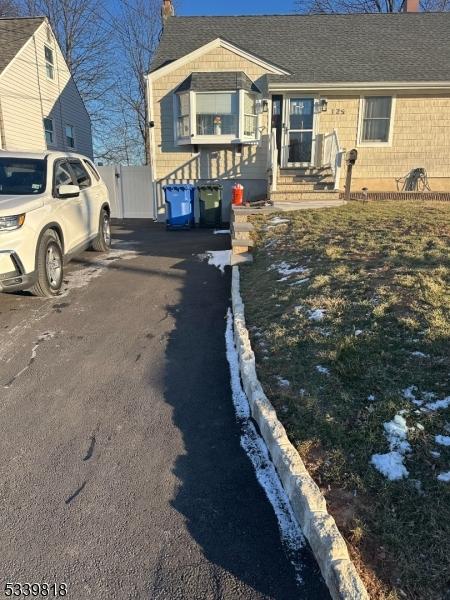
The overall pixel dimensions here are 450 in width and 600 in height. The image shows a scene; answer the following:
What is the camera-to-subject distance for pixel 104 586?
→ 2090 millimetres

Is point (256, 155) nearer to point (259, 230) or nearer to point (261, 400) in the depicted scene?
point (259, 230)

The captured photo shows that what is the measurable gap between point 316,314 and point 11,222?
376 centimetres

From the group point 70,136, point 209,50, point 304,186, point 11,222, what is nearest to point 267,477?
point 11,222

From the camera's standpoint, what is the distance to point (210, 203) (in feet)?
45.0

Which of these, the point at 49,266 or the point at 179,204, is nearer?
the point at 49,266

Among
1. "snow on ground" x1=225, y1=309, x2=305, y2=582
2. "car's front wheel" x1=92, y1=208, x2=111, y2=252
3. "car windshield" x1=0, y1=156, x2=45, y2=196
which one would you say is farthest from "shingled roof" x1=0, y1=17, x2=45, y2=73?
"snow on ground" x1=225, y1=309, x2=305, y2=582

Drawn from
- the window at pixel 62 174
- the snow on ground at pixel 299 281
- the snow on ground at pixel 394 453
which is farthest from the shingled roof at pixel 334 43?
the snow on ground at pixel 394 453

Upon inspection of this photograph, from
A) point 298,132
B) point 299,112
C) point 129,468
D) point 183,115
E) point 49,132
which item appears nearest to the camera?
point 129,468

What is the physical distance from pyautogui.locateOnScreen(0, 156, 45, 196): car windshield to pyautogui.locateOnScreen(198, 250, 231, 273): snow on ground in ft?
11.0

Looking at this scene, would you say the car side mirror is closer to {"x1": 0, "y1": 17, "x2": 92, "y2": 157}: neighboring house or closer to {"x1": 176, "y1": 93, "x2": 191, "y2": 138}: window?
{"x1": 176, "y1": 93, "x2": 191, "y2": 138}: window

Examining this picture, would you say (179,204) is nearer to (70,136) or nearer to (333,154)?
(333,154)

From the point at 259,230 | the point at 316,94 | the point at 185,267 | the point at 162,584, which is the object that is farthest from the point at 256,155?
the point at 162,584

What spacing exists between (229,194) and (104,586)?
552 inches

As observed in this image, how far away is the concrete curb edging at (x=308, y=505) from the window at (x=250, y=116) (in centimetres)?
1217
